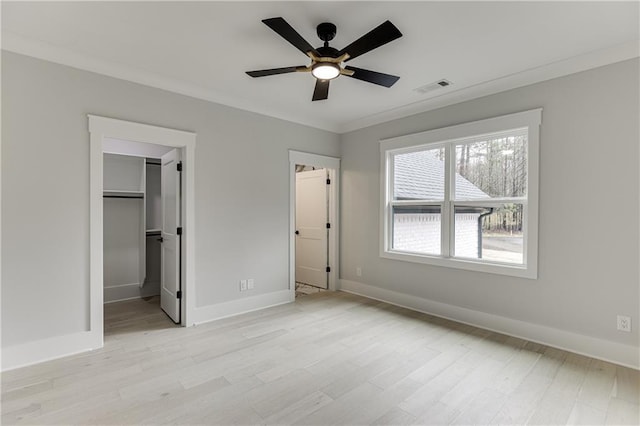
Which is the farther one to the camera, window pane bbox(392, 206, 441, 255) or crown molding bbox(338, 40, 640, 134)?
window pane bbox(392, 206, 441, 255)

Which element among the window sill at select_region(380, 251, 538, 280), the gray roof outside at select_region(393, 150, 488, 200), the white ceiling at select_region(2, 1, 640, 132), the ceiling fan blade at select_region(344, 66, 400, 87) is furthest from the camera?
the gray roof outside at select_region(393, 150, 488, 200)

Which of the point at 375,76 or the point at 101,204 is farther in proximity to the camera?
the point at 101,204

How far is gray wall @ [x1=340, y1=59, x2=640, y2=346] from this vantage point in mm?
2678

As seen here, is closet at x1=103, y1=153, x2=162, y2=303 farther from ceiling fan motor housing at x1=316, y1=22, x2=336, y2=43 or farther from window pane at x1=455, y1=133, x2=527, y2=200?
window pane at x1=455, y1=133, x2=527, y2=200

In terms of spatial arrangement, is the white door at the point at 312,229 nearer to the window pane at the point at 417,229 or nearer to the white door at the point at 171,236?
the window pane at the point at 417,229

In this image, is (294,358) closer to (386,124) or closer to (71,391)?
(71,391)

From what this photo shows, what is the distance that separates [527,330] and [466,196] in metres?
1.58

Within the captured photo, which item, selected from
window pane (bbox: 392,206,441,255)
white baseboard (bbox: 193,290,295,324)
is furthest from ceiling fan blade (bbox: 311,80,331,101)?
white baseboard (bbox: 193,290,295,324)

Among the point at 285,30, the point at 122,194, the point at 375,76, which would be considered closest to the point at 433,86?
the point at 375,76

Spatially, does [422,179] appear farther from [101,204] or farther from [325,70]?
[101,204]

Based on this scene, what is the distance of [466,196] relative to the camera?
3820 millimetres

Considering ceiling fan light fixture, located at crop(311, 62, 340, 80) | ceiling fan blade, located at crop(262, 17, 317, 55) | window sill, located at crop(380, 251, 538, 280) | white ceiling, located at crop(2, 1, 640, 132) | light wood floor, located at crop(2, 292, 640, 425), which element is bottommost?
light wood floor, located at crop(2, 292, 640, 425)

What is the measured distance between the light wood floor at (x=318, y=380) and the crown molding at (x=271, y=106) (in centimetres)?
265

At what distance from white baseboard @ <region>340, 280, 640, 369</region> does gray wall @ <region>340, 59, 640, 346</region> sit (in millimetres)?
62
